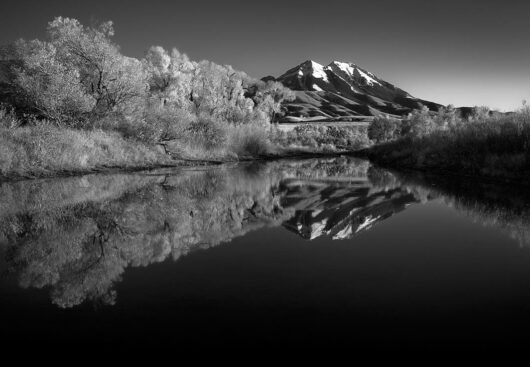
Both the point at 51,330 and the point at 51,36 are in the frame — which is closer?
the point at 51,330

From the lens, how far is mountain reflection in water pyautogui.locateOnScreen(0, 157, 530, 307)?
6.96 metres

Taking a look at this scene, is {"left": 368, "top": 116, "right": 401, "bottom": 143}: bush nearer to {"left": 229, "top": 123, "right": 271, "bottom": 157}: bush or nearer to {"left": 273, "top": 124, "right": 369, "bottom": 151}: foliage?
{"left": 273, "top": 124, "right": 369, "bottom": 151}: foliage

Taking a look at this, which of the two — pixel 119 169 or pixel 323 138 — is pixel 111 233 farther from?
pixel 323 138

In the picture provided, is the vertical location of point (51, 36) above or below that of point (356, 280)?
above

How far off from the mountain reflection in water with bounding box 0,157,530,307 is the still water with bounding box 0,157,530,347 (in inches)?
2.0

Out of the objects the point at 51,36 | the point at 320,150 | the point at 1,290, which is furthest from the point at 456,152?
the point at 320,150

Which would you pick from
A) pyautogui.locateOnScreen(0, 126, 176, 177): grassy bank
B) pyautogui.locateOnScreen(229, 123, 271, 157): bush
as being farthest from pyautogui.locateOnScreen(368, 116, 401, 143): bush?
pyautogui.locateOnScreen(0, 126, 176, 177): grassy bank

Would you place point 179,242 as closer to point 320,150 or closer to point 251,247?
point 251,247

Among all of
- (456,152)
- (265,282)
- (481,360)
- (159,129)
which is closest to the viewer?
(481,360)

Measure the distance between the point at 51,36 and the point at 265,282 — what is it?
34439 millimetres

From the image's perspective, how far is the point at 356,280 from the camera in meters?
6.41

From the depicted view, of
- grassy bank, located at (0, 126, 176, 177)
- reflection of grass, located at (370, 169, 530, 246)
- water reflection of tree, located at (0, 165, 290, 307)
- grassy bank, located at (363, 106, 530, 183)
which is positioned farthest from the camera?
grassy bank, located at (0, 126, 176, 177)

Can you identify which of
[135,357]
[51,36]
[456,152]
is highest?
[51,36]

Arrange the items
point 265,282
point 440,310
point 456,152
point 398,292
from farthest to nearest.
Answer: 1. point 456,152
2. point 265,282
3. point 398,292
4. point 440,310
